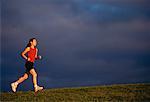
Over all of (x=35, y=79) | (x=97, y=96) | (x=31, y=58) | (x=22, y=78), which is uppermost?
(x=31, y=58)

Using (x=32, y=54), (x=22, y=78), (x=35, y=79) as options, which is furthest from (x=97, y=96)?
(x=22, y=78)

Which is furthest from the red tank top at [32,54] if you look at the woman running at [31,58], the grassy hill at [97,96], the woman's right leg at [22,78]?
the grassy hill at [97,96]

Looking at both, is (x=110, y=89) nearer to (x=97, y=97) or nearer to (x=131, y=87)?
(x=131, y=87)

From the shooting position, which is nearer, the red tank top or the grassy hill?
the grassy hill

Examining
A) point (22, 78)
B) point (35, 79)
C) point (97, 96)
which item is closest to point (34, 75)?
point (35, 79)

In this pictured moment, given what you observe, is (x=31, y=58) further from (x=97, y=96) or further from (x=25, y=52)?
(x=97, y=96)

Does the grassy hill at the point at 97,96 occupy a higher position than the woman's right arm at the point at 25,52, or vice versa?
the woman's right arm at the point at 25,52

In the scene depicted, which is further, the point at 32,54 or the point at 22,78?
the point at 22,78

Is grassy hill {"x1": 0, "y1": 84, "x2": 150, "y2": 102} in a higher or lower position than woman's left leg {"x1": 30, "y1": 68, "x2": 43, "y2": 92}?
lower

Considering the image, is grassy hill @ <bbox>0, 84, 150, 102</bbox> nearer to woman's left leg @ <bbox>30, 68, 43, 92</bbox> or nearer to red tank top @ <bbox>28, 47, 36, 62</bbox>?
woman's left leg @ <bbox>30, 68, 43, 92</bbox>

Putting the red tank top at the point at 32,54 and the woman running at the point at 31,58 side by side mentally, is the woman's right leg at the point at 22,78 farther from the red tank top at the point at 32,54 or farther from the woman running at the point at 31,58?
the red tank top at the point at 32,54

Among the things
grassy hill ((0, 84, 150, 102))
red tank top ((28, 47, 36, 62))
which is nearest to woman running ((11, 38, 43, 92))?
red tank top ((28, 47, 36, 62))

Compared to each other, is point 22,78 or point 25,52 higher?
point 25,52

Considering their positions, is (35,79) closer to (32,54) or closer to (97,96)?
(32,54)
